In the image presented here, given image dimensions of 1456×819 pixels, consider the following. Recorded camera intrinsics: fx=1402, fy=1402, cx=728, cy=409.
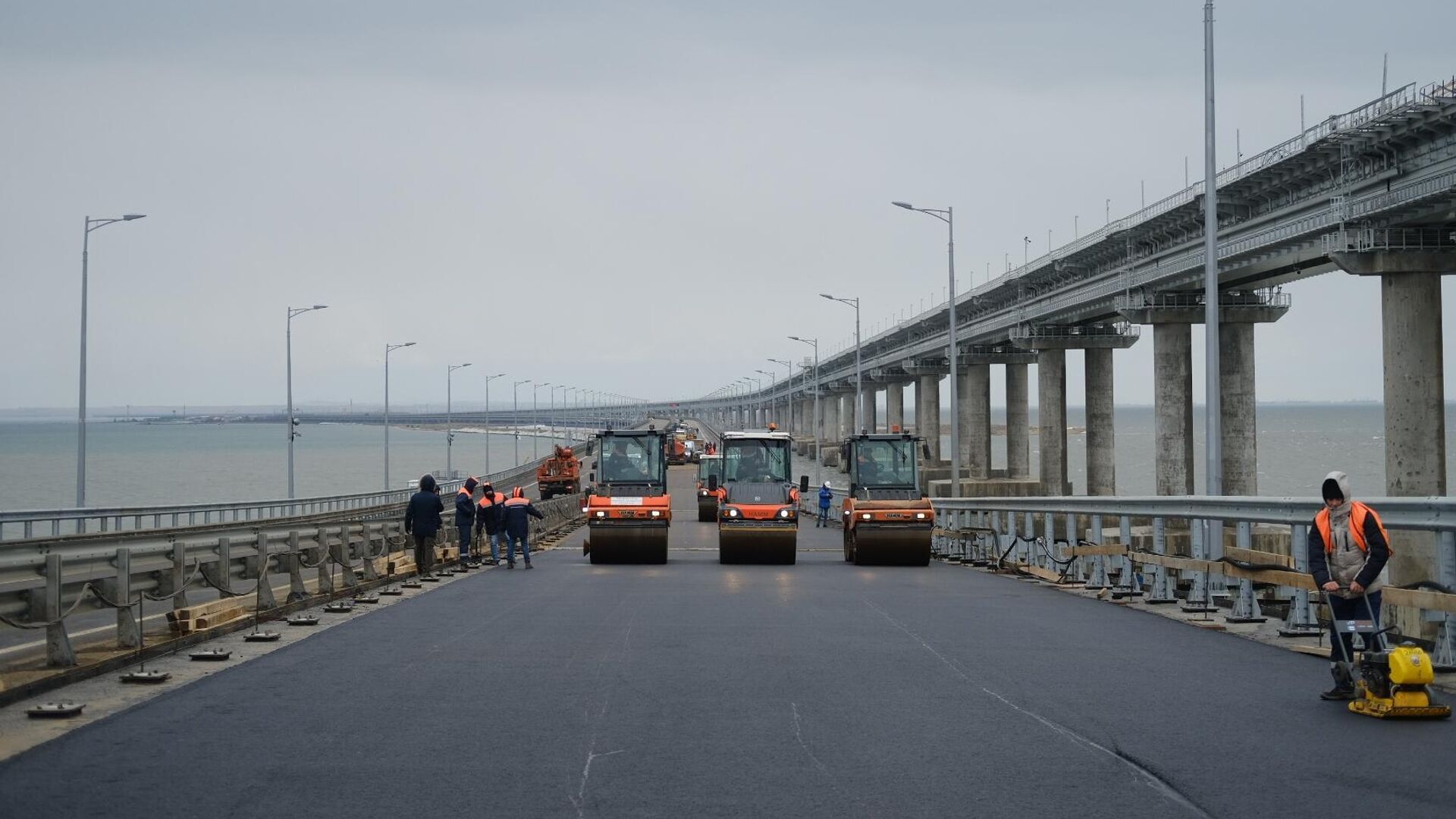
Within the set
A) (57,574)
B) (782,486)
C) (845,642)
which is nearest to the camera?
(57,574)

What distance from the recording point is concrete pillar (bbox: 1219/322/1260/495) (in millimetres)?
58625

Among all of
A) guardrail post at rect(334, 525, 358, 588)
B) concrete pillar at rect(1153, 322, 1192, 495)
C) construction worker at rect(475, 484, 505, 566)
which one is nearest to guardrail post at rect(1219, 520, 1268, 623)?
guardrail post at rect(334, 525, 358, 588)

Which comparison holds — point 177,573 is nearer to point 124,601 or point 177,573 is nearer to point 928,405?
point 124,601

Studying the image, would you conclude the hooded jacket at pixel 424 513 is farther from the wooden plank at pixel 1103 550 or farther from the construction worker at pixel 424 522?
the wooden plank at pixel 1103 550

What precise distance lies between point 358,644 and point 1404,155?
3497 cm

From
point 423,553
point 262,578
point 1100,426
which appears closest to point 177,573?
point 262,578

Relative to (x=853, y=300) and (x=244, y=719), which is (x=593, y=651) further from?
(x=853, y=300)

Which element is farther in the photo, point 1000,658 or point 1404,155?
point 1404,155

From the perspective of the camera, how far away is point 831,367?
166625 mm

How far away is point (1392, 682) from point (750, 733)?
16.1ft

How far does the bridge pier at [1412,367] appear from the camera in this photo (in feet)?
125

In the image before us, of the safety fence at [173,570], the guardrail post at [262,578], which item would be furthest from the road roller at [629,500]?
the guardrail post at [262,578]

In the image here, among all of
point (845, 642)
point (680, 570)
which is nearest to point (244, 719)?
point (845, 642)

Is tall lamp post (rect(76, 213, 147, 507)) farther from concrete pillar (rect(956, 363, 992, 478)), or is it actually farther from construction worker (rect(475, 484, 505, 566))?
concrete pillar (rect(956, 363, 992, 478))
